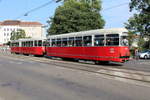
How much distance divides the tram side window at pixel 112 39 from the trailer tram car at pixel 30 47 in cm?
1716

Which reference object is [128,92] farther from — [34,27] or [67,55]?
[34,27]

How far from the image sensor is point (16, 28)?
15662 cm

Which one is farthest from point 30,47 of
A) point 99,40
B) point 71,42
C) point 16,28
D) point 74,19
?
point 16,28

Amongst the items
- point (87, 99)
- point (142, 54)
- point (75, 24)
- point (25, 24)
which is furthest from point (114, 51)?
point (25, 24)

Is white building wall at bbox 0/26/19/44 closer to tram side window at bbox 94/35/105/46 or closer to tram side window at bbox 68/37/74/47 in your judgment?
tram side window at bbox 68/37/74/47

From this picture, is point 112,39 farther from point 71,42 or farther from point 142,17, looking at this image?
point 142,17

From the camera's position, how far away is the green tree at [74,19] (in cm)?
5616

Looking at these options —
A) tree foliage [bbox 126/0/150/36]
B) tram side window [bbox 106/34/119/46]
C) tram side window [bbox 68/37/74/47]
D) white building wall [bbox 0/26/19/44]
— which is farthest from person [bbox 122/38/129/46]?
white building wall [bbox 0/26/19/44]

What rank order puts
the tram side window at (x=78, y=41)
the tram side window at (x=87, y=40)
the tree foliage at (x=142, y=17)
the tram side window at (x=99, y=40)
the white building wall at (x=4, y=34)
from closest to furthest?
the tram side window at (x=99, y=40), the tram side window at (x=87, y=40), the tram side window at (x=78, y=41), the tree foliage at (x=142, y=17), the white building wall at (x=4, y=34)

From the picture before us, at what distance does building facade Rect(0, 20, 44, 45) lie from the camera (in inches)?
6191

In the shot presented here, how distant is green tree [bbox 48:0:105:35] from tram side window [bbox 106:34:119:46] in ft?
114

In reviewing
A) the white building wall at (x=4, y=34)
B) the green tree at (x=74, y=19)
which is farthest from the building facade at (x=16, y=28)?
the green tree at (x=74, y=19)

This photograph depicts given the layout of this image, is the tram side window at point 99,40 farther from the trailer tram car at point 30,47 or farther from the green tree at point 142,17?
the green tree at point 142,17

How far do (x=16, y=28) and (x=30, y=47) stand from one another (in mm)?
119810
